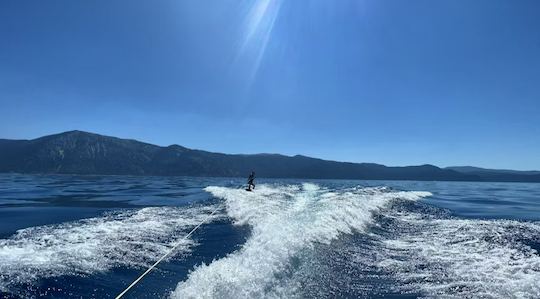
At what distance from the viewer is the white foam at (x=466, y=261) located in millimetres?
8508

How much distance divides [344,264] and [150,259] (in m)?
5.37

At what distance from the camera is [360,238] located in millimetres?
14602

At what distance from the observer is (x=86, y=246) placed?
11.4 metres

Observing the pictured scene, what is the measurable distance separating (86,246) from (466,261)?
1123 cm

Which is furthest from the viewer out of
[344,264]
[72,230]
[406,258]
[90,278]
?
[72,230]

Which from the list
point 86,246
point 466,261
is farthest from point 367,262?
point 86,246

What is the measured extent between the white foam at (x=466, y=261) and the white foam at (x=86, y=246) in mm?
6711

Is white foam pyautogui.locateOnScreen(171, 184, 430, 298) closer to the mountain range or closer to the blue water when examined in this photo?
the blue water

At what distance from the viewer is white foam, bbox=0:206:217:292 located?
29.7ft

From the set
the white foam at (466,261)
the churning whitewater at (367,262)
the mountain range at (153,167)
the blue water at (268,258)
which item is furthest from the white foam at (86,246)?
the mountain range at (153,167)

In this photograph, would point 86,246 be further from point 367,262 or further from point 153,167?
point 153,167

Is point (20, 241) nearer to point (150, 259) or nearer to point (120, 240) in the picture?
point (120, 240)

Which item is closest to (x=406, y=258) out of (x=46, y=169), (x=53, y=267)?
(x=53, y=267)

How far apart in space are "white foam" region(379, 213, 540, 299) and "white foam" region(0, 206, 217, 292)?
22.0 ft
